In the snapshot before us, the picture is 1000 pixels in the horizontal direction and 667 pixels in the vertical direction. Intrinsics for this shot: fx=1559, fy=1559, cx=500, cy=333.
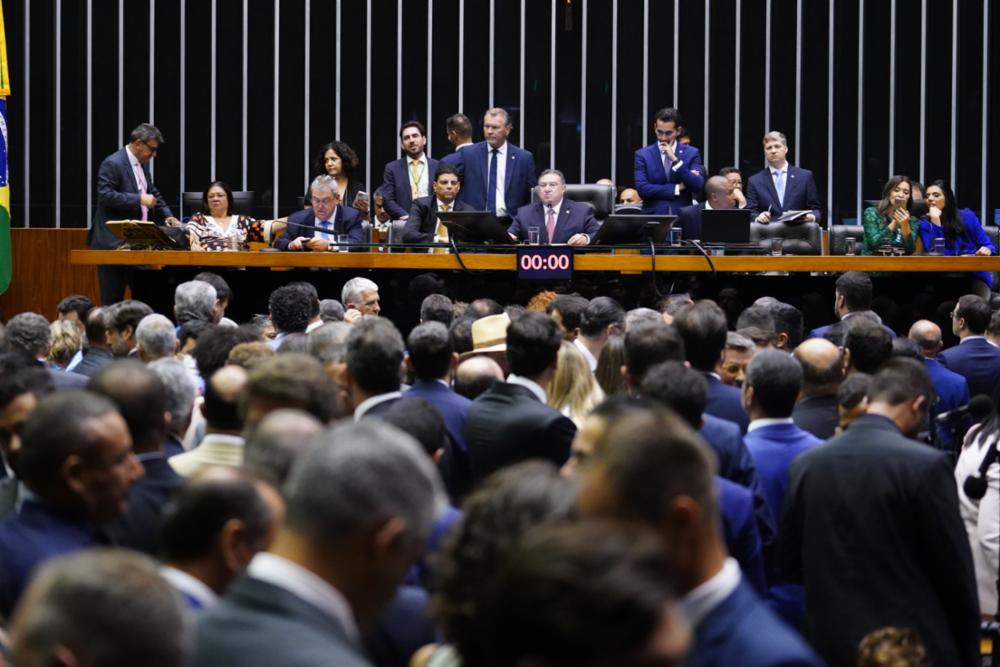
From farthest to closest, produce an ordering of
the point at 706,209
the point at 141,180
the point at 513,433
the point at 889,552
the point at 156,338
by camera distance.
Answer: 1. the point at 141,180
2. the point at 706,209
3. the point at 156,338
4. the point at 513,433
5. the point at 889,552

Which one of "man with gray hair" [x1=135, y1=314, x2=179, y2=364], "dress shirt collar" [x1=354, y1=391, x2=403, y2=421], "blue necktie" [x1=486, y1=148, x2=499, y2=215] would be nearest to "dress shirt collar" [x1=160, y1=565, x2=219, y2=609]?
"dress shirt collar" [x1=354, y1=391, x2=403, y2=421]

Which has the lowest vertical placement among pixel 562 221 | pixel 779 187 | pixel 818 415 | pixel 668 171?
pixel 818 415

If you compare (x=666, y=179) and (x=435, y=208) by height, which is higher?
(x=666, y=179)

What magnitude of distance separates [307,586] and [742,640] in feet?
2.06

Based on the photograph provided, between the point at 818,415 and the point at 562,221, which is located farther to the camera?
the point at 562,221

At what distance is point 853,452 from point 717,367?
5.32ft

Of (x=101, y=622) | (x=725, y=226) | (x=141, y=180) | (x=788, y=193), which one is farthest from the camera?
(x=788, y=193)

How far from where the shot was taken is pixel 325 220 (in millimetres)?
10359

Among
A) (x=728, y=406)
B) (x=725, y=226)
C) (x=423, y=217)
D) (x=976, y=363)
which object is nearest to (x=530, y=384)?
(x=728, y=406)

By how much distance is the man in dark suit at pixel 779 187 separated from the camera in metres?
11.8

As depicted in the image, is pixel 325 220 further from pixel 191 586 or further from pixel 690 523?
pixel 690 523

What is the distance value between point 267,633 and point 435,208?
8.49m

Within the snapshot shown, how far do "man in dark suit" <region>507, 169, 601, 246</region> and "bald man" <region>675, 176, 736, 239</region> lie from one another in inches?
23.6

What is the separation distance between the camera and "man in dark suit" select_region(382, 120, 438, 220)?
11.3m
